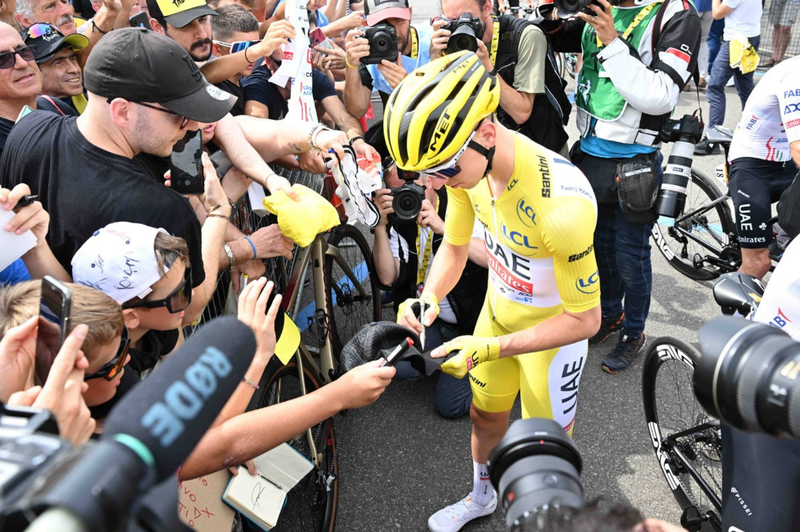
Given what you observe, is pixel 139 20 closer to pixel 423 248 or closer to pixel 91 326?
pixel 423 248

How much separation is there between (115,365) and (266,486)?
1011 millimetres

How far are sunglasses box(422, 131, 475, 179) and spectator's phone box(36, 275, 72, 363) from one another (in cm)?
134

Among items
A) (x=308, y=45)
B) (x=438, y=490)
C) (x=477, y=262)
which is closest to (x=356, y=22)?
(x=308, y=45)

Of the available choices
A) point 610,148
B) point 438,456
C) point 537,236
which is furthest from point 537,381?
point 610,148

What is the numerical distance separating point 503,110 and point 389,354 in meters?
2.44

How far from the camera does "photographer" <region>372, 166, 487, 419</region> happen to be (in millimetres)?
3857

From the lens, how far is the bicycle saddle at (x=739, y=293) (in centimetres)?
268

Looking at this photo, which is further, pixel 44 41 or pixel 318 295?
pixel 318 295

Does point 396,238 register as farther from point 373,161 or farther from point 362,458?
point 362,458

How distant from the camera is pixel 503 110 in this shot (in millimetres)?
4156

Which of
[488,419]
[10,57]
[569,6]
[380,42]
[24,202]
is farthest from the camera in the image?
[380,42]

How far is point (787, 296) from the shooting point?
1949 mm

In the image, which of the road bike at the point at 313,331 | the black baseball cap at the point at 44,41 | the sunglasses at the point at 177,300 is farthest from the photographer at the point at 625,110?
the black baseball cap at the point at 44,41

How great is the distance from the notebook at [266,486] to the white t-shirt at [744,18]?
7848mm
